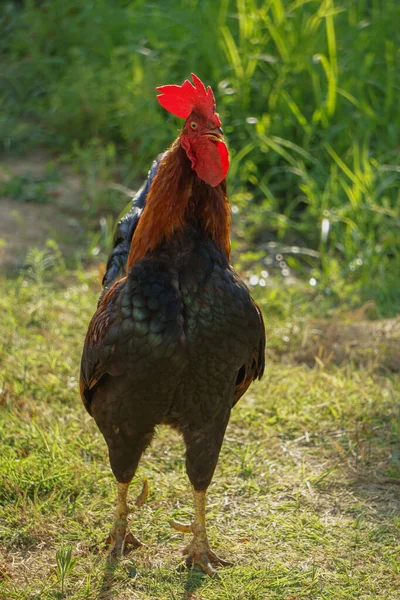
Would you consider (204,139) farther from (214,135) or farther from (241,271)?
(241,271)

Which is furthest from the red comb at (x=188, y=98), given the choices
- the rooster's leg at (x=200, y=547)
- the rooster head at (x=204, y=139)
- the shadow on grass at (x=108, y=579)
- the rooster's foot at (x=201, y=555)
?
the shadow on grass at (x=108, y=579)

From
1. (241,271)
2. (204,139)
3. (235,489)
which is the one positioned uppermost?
(204,139)

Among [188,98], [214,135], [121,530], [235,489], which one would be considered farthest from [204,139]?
[235,489]

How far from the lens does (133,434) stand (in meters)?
3.23

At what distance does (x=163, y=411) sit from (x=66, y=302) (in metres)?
2.45

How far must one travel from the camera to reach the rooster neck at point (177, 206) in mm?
3107

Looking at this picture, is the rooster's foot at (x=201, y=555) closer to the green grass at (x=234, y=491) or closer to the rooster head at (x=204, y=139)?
the green grass at (x=234, y=491)

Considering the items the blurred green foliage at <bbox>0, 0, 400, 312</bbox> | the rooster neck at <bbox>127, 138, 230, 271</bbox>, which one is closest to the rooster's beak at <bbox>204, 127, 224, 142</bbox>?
the rooster neck at <bbox>127, 138, 230, 271</bbox>

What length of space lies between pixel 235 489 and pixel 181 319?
116cm

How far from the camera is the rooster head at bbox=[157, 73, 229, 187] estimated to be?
3027 mm

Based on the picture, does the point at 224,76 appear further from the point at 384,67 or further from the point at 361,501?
the point at 361,501

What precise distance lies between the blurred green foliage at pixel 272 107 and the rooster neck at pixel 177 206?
2707 millimetres

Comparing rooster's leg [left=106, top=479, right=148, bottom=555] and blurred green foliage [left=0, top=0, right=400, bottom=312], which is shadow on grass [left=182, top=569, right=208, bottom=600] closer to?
rooster's leg [left=106, top=479, right=148, bottom=555]

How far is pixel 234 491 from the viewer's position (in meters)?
3.90
